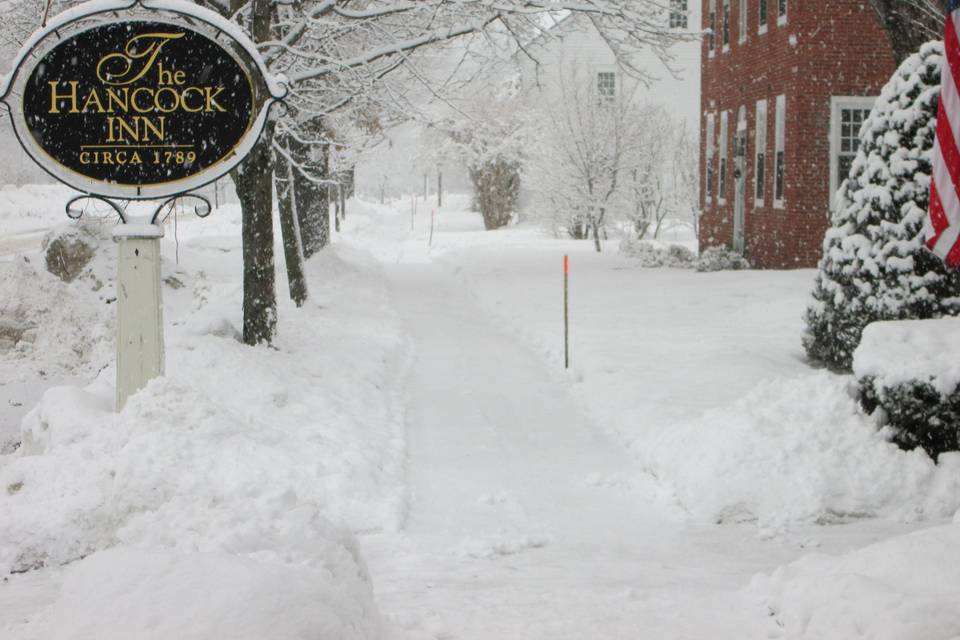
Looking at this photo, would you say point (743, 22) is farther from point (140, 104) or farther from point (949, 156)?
point (140, 104)

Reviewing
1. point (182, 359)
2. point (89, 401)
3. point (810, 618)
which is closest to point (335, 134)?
point (182, 359)

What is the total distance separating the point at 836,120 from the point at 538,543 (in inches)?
642

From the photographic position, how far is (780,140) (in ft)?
72.6

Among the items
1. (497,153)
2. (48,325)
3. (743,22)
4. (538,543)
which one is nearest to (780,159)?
(743,22)

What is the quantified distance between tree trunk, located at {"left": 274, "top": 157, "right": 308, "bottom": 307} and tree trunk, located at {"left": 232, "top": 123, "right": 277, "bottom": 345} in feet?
15.7

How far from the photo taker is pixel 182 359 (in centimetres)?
1035

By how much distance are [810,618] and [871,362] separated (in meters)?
3.81

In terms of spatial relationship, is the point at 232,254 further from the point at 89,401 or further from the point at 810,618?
the point at 810,618

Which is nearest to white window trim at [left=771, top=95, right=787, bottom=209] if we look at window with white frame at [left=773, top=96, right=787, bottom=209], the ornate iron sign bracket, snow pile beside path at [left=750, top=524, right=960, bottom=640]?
window with white frame at [left=773, top=96, right=787, bottom=209]

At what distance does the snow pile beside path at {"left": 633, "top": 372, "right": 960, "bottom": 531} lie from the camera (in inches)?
292

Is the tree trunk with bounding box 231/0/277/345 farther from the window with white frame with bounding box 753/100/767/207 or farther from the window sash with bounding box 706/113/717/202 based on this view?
the window sash with bounding box 706/113/717/202

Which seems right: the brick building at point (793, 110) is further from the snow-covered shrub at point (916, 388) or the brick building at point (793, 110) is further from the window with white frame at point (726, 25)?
the snow-covered shrub at point (916, 388)

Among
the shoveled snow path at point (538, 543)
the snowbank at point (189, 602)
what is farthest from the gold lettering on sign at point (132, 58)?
the snowbank at point (189, 602)

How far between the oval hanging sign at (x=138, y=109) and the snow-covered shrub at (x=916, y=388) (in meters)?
4.98
